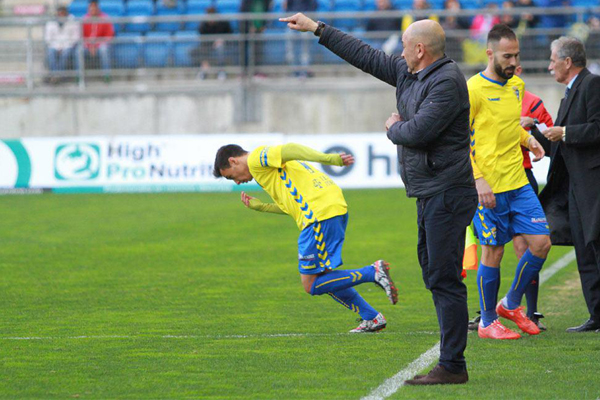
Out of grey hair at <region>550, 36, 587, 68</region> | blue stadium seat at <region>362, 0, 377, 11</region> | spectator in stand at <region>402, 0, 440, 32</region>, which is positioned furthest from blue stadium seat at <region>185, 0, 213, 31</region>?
grey hair at <region>550, 36, 587, 68</region>

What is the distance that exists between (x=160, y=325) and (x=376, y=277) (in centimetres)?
177

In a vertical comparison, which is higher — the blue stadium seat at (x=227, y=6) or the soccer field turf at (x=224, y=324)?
the blue stadium seat at (x=227, y=6)

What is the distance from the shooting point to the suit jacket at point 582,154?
7551mm

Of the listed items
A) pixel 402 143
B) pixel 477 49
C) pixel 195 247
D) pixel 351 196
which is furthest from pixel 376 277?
pixel 477 49

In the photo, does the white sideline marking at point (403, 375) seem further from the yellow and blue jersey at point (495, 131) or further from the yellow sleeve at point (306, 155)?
the yellow sleeve at point (306, 155)

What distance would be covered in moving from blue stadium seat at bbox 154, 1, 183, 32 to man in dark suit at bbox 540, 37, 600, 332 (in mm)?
16506

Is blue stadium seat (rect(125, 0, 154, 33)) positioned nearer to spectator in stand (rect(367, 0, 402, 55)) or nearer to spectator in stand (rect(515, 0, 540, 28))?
spectator in stand (rect(367, 0, 402, 55))

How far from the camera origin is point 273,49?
22.5 metres

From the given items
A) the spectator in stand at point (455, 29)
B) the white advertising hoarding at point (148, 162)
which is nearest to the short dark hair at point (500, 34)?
the white advertising hoarding at point (148, 162)

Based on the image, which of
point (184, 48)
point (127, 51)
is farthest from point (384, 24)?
point (127, 51)

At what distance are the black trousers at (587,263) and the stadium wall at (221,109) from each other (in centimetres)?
1484

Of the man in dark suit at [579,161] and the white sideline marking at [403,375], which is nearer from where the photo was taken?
the white sideline marking at [403,375]

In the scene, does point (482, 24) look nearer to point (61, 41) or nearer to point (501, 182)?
point (61, 41)

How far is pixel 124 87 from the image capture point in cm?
2320
